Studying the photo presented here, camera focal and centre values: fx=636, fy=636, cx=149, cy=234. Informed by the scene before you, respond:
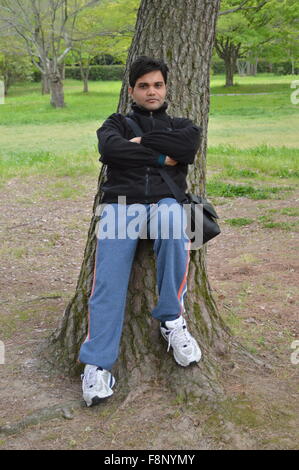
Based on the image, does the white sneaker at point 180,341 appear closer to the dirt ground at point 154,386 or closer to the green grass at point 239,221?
the dirt ground at point 154,386

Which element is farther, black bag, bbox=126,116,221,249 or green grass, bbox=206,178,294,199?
green grass, bbox=206,178,294,199

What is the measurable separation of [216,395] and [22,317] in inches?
76.0

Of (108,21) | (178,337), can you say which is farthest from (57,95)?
(178,337)

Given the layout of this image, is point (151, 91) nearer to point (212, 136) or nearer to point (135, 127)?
point (135, 127)

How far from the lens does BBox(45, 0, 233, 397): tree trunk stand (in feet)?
11.0

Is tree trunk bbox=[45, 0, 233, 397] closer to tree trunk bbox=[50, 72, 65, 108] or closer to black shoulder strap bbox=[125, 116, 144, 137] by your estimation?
black shoulder strap bbox=[125, 116, 144, 137]

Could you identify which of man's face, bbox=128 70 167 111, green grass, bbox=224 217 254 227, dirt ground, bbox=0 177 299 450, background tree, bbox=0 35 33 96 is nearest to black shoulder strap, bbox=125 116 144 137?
man's face, bbox=128 70 167 111

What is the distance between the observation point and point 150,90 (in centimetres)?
329

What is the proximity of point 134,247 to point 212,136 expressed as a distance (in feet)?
44.7

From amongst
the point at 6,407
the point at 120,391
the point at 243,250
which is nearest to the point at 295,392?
the point at 120,391

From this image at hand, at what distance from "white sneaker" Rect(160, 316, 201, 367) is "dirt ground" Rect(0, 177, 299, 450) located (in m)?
0.19

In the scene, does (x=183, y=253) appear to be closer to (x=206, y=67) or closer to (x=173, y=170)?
(x=173, y=170)
